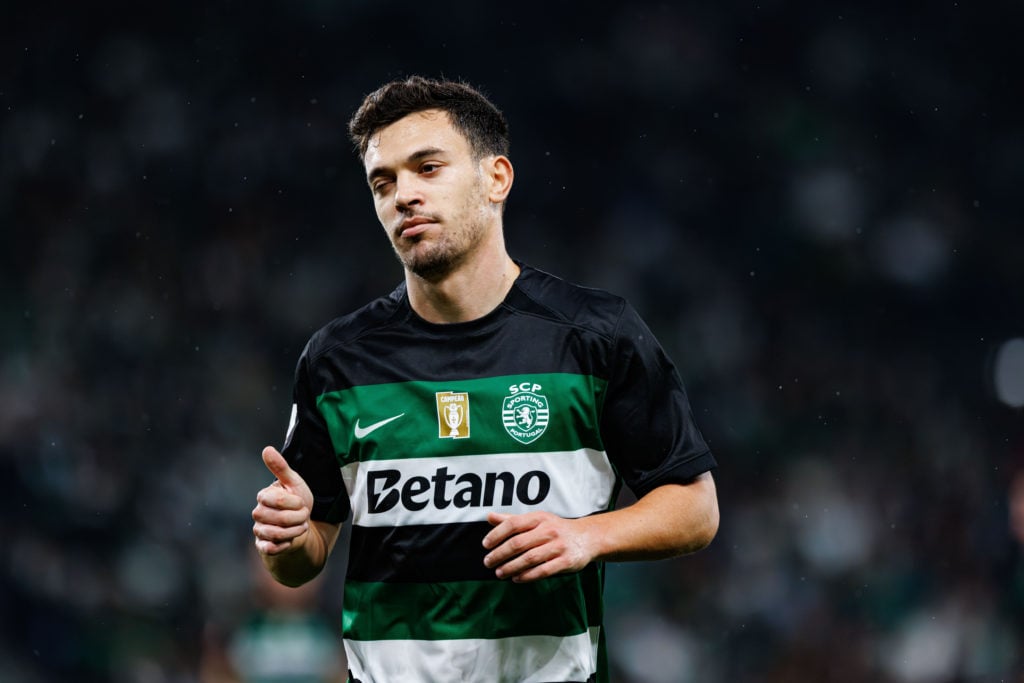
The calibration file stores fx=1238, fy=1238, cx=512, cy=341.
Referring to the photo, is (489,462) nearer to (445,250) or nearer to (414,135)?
(445,250)

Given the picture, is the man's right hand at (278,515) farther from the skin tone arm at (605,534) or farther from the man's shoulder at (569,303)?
the man's shoulder at (569,303)

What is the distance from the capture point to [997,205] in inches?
339

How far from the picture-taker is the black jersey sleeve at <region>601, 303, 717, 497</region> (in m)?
2.77

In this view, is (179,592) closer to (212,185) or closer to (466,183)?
(212,185)

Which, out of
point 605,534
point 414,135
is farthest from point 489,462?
point 414,135

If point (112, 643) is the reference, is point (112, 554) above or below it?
above

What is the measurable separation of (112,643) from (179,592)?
0.48 metres

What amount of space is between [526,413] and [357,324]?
509 millimetres

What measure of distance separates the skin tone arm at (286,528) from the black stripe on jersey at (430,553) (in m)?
0.16

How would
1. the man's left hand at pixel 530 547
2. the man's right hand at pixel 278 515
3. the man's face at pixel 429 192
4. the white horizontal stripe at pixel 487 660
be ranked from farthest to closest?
the man's face at pixel 429 192
the white horizontal stripe at pixel 487 660
the man's right hand at pixel 278 515
the man's left hand at pixel 530 547

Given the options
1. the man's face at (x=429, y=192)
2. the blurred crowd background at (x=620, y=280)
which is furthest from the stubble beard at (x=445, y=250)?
the blurred crowd background at (x=620, y=280)

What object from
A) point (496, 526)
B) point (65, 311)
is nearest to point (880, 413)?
point (65, 311)

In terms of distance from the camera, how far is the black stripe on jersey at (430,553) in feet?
8.89

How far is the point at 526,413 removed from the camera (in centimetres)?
276
